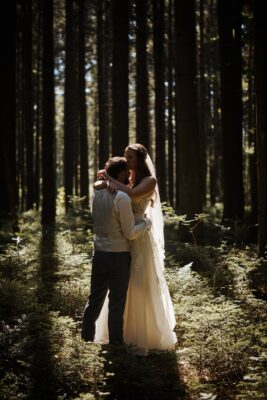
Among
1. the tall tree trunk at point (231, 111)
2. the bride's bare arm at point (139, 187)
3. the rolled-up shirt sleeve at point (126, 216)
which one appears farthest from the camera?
the tall tree trunk at point (231, 111)

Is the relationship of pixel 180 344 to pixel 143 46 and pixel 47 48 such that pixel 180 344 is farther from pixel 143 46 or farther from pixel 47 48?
pixel 143 46

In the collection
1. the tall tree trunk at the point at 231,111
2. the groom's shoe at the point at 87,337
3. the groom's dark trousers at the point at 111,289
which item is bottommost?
the groom's shoe at the point at 87,337

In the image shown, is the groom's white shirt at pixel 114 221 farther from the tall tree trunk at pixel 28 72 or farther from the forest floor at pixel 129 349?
the tall tree trunk at pixel 28 72

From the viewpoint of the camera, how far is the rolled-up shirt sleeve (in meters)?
5.76

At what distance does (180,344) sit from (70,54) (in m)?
17.0

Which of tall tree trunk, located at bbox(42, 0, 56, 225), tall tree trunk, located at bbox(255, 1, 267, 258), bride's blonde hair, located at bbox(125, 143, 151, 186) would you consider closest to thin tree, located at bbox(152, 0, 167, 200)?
tall tree trunk, located at bbox(42, 0, 56, 225)

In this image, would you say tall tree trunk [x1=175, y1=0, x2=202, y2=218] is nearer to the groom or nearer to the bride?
the bride

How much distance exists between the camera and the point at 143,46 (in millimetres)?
18469

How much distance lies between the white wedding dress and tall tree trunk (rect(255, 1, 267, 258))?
395 cm

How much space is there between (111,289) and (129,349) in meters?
0.80

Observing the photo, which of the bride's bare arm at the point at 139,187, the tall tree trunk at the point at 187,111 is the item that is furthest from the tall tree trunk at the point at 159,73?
the bride's bare arm at the point at 139,187

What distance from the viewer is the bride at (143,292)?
6133 millimetres

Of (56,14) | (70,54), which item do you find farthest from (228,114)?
(56,14)

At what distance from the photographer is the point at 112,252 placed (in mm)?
5848
